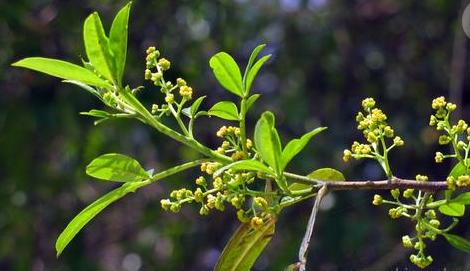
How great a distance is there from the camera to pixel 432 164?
336 cm

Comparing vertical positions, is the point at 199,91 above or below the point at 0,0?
below

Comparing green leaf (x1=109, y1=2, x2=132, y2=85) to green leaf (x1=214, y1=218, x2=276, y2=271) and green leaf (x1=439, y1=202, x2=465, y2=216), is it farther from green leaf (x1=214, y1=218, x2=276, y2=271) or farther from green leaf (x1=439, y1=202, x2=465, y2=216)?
green leaf (x1=439, y1=202, x2=465, y2=216)

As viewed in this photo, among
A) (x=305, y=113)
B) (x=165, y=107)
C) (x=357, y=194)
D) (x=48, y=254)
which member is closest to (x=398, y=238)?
(x=357, y=194)

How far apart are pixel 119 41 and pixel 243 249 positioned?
24 centimetres

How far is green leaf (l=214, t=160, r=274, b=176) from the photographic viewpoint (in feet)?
2.65

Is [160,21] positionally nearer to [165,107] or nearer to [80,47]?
[80,47]

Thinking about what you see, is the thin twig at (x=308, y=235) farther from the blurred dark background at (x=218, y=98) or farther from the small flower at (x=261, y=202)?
the blurred dark background at (x=218, y=98)

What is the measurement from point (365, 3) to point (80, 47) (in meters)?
1.24

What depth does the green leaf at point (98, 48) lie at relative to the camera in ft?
2.92

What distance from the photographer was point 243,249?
95cm

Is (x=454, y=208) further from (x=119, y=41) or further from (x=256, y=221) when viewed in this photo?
(x=119, y=41)

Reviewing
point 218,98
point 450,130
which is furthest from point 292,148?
point 218,98

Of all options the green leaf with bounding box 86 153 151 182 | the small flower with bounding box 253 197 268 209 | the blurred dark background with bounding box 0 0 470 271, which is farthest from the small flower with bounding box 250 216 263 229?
the blurred dark background with bounding box 0 0 470 271

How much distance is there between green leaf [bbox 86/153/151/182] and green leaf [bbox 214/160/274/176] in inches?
4.6
